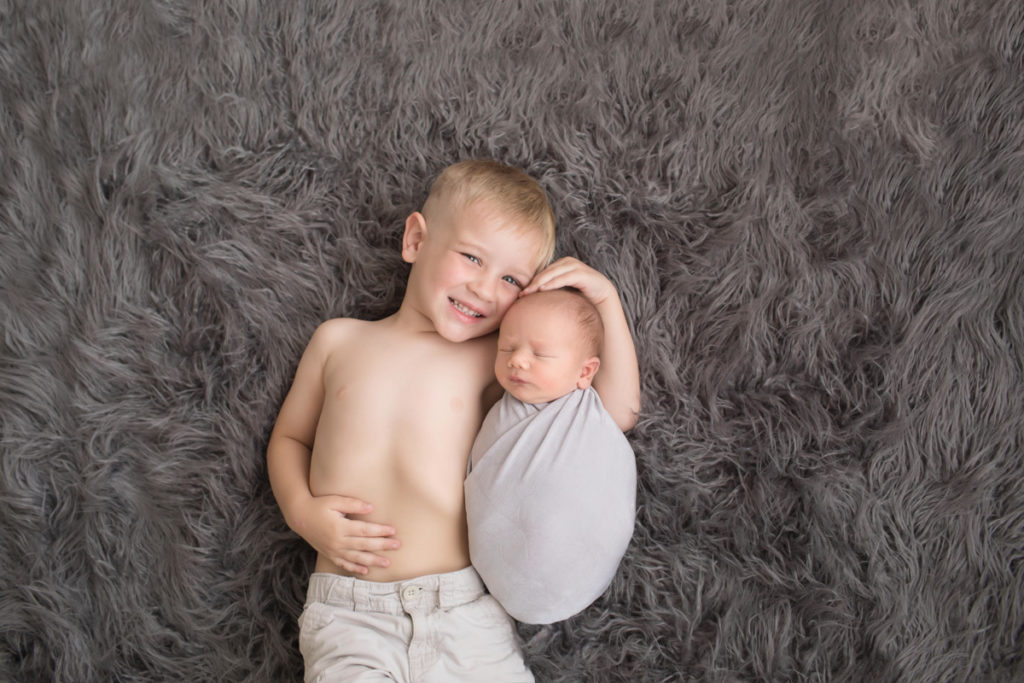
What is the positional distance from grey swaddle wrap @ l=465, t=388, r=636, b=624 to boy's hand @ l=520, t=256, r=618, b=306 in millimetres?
244

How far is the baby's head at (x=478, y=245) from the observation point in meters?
1.61

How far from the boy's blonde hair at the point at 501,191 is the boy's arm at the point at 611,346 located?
95mm

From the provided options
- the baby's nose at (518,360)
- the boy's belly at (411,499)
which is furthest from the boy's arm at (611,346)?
the boy's belly at (411,499)

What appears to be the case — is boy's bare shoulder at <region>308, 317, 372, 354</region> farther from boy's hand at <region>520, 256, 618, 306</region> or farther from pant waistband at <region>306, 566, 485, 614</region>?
pant waistband at <region>306, 566, 485, 614</region>

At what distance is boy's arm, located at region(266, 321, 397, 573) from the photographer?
1.59 m

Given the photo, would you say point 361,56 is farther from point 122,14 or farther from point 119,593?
point 119,593

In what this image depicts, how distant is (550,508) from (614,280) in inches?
23.6

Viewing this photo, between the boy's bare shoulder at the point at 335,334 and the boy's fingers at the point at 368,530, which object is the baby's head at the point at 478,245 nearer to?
the boy's bare shoulder at the point at 335,334

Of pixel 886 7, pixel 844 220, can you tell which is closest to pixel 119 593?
pixel 844 220

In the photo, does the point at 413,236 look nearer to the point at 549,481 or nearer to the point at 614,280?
the point at 614,280

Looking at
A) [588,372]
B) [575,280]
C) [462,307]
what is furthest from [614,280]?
[462,307]

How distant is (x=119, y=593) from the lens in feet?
5.68

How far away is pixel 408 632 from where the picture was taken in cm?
155

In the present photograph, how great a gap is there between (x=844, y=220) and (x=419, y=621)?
4.44 feet
